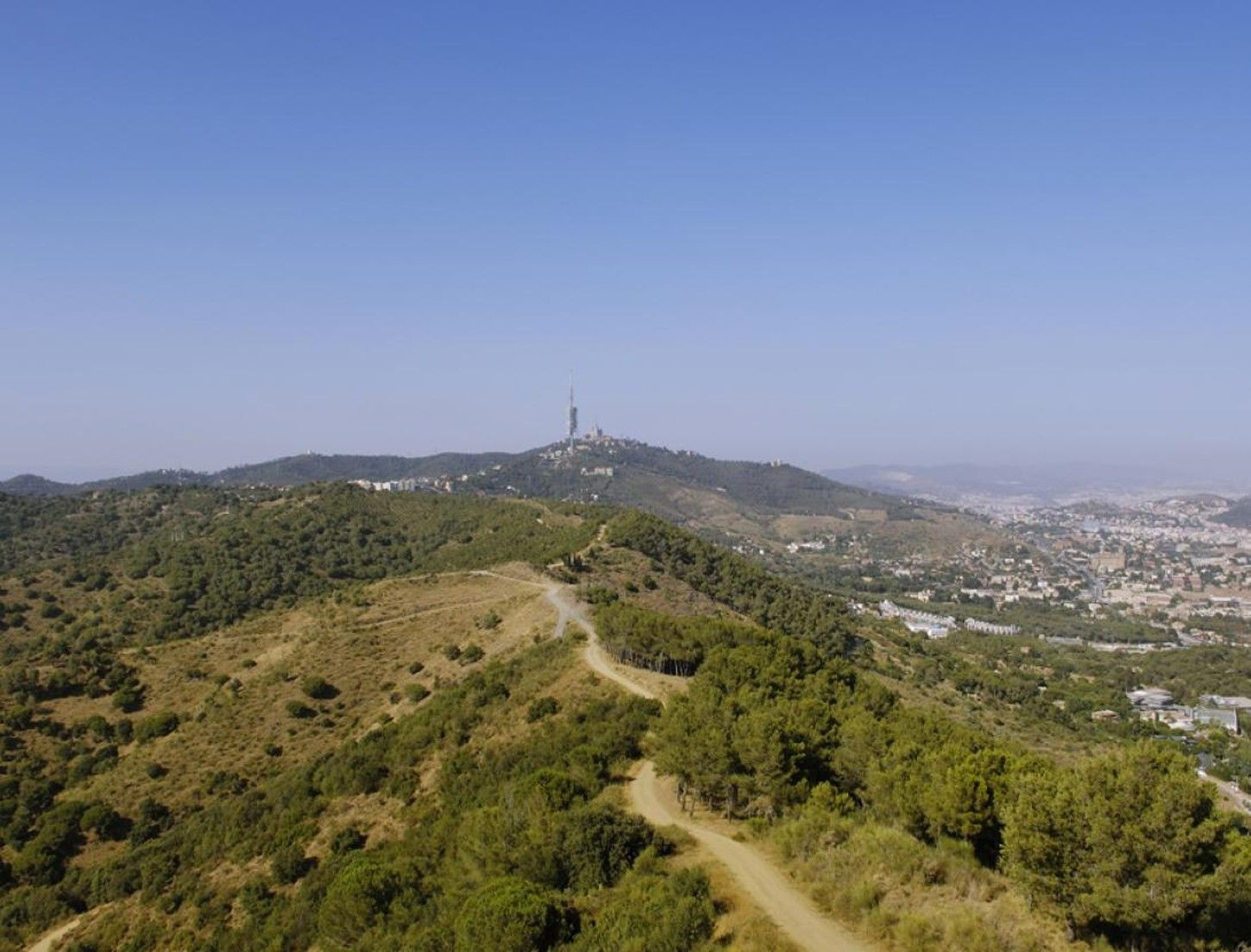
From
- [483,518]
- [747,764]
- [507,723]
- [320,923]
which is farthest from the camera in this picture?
[483,518]

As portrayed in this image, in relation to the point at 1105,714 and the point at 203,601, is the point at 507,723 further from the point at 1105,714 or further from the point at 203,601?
the point at 1105,714

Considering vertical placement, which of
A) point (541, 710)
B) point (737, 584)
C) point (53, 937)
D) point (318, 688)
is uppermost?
point (541, 710)

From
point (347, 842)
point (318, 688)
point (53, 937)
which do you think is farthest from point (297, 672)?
point (347, 842)

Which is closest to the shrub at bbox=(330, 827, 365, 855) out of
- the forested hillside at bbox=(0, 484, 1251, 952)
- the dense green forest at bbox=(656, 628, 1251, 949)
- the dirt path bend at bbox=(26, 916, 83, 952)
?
the forested hillside at bbox=(0, 484, 1251, 952)

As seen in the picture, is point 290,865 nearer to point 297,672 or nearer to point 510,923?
point 510,923

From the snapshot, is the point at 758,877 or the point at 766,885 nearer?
the point at 766,885

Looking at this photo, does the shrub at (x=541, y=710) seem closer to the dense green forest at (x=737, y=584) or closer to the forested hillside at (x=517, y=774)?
the forested hillside at (x=517, y=774)

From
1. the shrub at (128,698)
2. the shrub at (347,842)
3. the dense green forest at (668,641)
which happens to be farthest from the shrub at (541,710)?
the shrub at (128,698)

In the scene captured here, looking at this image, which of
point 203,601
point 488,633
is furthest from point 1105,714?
point 203,601
